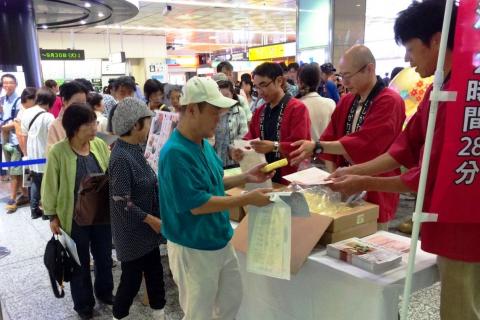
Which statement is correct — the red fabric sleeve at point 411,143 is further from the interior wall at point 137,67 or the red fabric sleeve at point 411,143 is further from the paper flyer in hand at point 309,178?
the interior wall at point 137,67

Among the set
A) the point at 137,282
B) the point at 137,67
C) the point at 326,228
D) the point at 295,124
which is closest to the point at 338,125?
the point at 295,124

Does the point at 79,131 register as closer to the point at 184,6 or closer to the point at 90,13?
the point at 90,13

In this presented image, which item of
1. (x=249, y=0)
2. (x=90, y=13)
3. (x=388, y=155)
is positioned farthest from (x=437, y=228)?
(x=249, y=0)

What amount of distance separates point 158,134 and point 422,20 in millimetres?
1921

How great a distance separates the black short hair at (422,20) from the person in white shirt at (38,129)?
4033 mm

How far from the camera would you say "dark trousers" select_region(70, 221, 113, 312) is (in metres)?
2.69

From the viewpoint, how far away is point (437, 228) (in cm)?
132

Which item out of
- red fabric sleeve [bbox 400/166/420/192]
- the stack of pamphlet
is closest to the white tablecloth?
the stack of pamphlet

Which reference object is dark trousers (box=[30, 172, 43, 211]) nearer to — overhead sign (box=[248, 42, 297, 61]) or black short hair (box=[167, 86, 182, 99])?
black short hair (box=[167, 86, 182, 99])

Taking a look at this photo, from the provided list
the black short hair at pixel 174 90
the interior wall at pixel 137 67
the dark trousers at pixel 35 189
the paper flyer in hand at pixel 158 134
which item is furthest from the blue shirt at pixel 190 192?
the interior wall at pixel 137 67

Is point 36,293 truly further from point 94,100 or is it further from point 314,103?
point 314,103

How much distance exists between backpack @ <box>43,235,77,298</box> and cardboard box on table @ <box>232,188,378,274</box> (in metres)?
1.51

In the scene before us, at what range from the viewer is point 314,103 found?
3.88 meters

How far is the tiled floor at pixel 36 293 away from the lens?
9.19 ft
